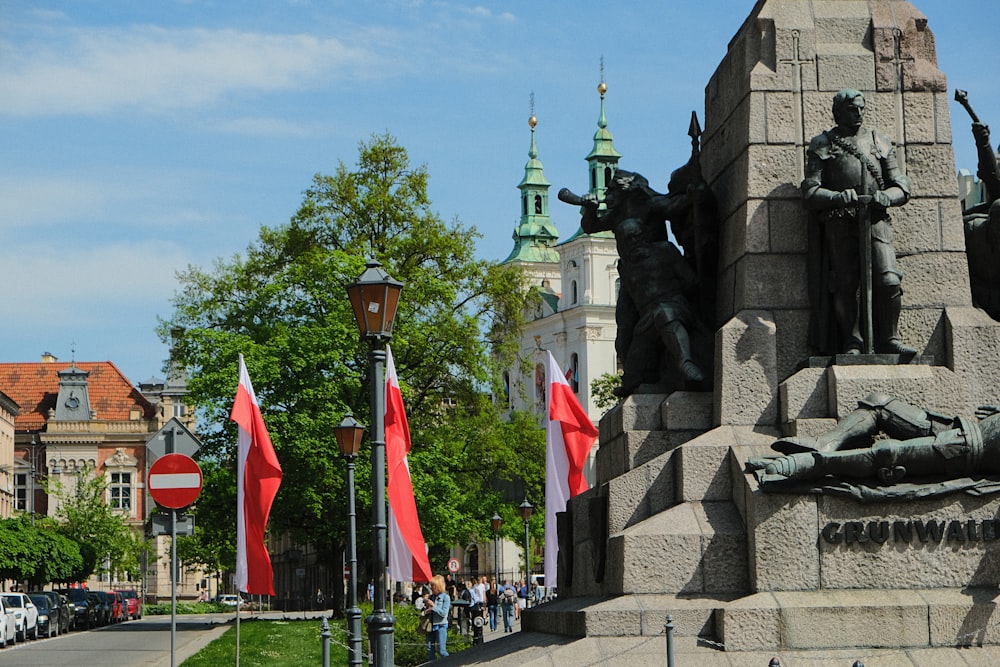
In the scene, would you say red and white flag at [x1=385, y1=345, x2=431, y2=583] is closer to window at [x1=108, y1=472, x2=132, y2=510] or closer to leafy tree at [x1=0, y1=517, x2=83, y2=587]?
leafy tree at [x1=0, y1=517, x2=83, y2=587]

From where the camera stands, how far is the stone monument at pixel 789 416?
12.3 metres

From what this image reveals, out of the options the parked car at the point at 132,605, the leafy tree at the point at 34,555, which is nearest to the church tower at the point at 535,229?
the parked car at the point at 132,605

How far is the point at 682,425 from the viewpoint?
A: 1423cm

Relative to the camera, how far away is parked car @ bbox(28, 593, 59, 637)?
147ft

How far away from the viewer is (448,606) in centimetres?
2447

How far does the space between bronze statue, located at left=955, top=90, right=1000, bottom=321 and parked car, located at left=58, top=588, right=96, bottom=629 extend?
4155 cm

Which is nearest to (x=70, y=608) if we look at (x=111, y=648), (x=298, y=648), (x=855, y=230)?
(x=111, y=648)

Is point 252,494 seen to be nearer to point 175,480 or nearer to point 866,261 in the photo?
point 175,480

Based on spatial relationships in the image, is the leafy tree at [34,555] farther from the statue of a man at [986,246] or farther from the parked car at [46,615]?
the statue of a man at [986,246]

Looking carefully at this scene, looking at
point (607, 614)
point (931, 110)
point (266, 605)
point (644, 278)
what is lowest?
point (266, 605)

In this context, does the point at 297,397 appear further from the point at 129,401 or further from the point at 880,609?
the point at 129,401

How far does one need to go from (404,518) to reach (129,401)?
99170mm

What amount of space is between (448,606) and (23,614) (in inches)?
811

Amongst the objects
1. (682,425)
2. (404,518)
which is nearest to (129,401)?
(404,518)
